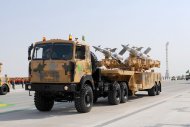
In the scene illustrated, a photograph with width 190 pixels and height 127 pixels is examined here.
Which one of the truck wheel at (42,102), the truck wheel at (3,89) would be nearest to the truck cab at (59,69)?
the truck wheel at (42,102)

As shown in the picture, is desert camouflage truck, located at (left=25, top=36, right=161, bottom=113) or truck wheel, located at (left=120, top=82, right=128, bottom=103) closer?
desert camouflage truck, located at (left=25, top=36, right=161, bottom=113)

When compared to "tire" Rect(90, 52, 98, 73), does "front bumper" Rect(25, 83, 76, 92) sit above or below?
below

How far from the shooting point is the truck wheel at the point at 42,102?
15.2 meters

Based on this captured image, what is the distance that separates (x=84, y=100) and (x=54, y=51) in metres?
2.16

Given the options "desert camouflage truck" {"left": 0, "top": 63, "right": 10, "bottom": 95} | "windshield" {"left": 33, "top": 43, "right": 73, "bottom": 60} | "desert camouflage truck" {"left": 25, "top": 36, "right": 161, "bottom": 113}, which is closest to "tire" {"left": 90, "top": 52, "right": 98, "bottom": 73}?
"desert camouflage truck" {"left": 25, "top": 36, "right": 161, "bottom": 113}

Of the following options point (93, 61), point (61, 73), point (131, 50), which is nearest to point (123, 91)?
point (93, 61)

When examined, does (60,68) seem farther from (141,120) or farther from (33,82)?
(141,120)

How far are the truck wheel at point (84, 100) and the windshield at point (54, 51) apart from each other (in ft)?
4.68

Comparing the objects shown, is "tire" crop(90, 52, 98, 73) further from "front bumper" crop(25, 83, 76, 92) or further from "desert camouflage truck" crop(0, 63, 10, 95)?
"desert camouflage truck" crop(0, 63, 10, 95)

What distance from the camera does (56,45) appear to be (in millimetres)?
14492

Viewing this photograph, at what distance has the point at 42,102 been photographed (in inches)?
603

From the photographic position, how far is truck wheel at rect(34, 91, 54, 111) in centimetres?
1520

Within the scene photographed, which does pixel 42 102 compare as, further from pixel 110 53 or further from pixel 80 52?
pixel 110 53

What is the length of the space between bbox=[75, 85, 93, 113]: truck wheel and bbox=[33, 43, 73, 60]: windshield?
1.43 meters
